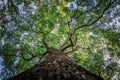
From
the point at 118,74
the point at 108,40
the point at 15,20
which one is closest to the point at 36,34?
the point at 15,20

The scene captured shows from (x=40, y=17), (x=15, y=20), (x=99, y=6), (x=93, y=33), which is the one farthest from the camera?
(x=93, y=33)

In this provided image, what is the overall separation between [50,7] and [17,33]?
3522 millimetres

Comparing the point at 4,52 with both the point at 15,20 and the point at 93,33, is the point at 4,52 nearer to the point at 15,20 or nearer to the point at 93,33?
the point at 15,20

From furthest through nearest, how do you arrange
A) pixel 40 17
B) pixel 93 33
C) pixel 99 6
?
pixel 93 33
pixel 40 17
pixel 99 6

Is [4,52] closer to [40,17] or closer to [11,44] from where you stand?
[11,44]

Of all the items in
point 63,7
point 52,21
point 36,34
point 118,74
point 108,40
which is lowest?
point 118,74

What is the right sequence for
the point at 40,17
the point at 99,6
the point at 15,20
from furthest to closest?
the point at 40,17 < the point at 15,20 < the point at 99,6

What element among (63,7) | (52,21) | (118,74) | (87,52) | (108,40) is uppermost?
(63,7)

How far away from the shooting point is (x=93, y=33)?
13.7 metres

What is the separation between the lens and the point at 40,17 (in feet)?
42.2

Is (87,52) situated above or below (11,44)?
below

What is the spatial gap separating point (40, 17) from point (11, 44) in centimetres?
317

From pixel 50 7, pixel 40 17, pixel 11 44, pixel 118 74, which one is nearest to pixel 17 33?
pixel 11 44

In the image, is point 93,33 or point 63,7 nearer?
point 63,7
